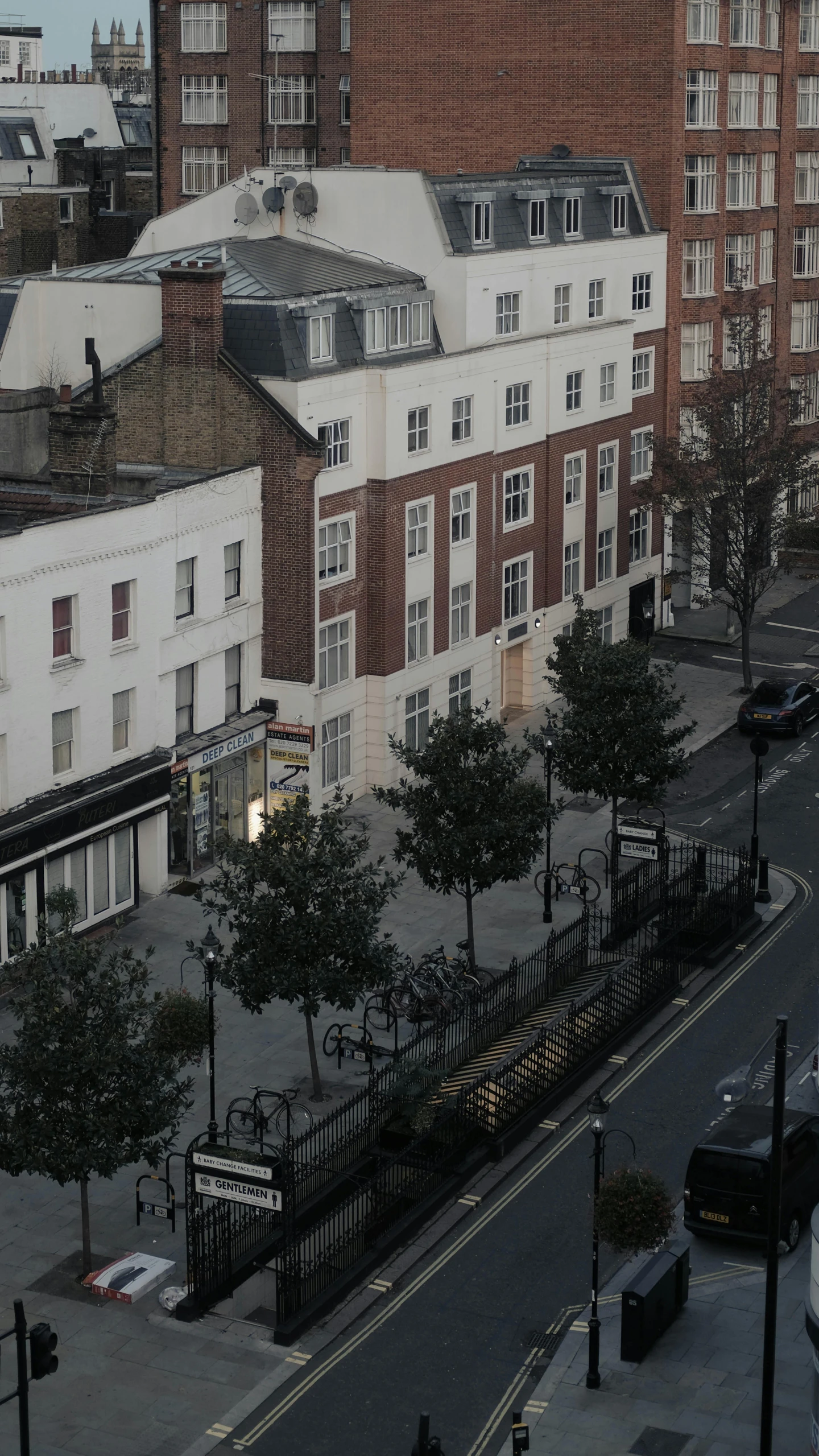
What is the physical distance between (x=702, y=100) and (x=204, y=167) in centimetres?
2539

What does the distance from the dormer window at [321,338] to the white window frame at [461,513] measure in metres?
5.77

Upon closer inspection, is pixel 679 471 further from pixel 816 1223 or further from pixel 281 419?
pixel 816 1223

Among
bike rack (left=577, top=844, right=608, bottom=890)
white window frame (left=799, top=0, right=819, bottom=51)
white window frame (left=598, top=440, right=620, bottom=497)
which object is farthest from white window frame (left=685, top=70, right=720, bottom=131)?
bike rack (left=577, top=844, right=608, bottom=890)

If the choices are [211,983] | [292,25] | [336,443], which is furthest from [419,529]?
[292,25]

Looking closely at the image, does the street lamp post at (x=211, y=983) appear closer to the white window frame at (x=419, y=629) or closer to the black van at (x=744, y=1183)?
the black van at (x=744, y=1183)

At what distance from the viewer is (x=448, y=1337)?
28.2m

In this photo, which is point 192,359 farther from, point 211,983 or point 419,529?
point 211,983

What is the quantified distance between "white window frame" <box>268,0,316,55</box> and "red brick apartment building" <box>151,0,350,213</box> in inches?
1.3

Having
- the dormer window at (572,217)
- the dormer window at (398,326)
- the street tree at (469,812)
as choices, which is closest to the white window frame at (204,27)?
the dormer window at (572,217)

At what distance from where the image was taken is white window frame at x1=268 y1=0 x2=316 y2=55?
84625 millimetres

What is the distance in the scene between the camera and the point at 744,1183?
30031 mm

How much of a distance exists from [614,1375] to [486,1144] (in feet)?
22.5

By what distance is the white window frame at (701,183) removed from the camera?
69.9 metres

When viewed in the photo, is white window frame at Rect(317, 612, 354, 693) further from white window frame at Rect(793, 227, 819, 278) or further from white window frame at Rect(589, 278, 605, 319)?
white window frame at Rect(793, 227, 819, 278)
